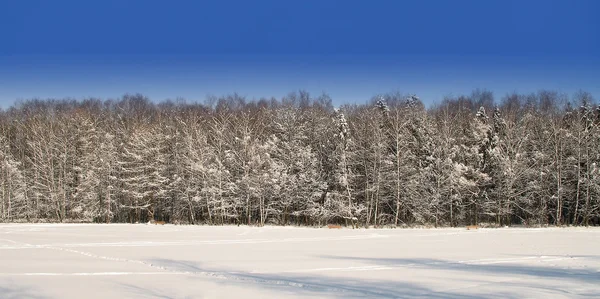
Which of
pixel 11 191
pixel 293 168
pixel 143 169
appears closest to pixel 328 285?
pixel 293 168

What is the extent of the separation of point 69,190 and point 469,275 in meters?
47.1

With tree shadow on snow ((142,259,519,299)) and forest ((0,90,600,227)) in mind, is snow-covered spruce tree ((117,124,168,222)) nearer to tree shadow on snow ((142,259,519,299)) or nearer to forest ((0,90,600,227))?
forest ((0,90,600,227))

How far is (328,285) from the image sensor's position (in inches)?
467

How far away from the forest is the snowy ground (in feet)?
65.5

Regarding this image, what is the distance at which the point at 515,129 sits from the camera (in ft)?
141

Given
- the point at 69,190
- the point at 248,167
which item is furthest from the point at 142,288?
the point at 69,190

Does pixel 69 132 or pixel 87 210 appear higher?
pixel 69 132

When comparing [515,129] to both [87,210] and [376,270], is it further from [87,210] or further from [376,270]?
[87,210]

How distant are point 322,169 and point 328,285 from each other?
32.6 meters

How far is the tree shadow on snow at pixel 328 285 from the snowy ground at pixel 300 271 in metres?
0.02

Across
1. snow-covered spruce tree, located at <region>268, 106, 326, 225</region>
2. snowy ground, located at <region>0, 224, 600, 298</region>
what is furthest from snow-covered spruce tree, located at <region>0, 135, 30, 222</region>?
snowy ground, located at <region>0, 224, 600, 298</region>

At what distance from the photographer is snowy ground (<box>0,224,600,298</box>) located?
10906mm

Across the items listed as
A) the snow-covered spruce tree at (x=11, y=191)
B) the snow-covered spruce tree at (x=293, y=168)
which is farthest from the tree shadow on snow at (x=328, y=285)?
the snow-covered spruce tree at (x=11, y=191)

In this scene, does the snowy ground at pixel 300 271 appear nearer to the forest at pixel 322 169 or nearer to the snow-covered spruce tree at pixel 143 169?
the forest at pixel 322 169
